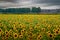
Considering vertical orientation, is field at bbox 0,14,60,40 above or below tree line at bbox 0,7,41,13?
below

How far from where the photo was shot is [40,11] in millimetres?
1796

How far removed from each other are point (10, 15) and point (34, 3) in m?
0.29

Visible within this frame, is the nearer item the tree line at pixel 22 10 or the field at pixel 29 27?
the field at pixel 29 27

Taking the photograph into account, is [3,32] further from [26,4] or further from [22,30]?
[26,4]

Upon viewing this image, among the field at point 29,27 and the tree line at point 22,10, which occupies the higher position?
the tree line at point 22,10

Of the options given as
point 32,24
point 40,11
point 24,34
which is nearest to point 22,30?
point 24,34

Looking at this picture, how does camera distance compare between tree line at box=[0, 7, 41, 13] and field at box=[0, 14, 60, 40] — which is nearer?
field at box=[0, 14, 60, 40]

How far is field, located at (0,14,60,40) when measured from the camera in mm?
1454

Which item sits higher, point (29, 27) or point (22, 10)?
point (22, 10)

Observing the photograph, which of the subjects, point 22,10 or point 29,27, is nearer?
point 29,27

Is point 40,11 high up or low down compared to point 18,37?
up

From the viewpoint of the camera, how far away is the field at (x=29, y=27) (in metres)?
1.45

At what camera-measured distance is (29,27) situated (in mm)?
1594

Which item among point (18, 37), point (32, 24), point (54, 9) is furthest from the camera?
point (54, 9)
